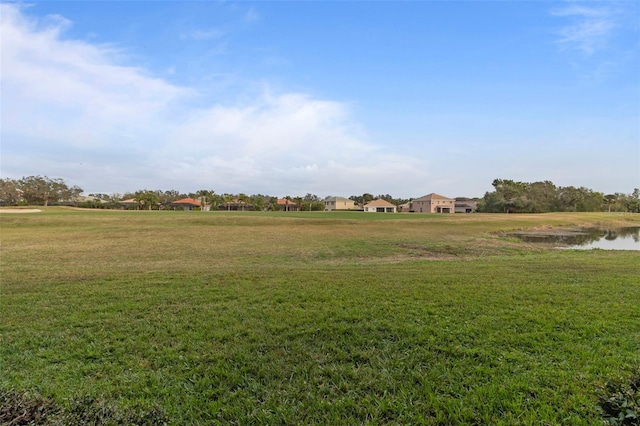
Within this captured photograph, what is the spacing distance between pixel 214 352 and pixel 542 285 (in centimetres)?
661

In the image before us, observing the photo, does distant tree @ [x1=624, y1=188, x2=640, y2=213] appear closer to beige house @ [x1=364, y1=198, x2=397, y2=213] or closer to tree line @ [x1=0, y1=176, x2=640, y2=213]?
tree line @ [x1=0, y1=176, x2=640, y2=213]

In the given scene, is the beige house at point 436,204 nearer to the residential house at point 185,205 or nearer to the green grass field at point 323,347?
the residential house at point 185,205

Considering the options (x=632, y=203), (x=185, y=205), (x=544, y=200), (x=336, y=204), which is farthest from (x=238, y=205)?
(x=632, y=203)

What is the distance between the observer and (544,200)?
76875 mm

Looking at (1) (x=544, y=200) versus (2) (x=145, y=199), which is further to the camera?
(2) (x=145, y=199)

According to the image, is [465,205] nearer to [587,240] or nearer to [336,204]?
[336,204]

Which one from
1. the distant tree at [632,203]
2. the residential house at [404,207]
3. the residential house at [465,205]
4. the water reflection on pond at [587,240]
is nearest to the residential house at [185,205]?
the residential house at [404,207]

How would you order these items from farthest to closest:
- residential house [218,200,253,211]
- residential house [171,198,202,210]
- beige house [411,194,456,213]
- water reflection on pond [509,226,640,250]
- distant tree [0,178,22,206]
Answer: residential house [218,200,253,211], residential house [171,198,202,210], beige house [411,194,456,213], distant tree [0,178,22,206], water reflection on pond [509,226,640,250]

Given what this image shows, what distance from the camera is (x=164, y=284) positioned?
23.5 ft

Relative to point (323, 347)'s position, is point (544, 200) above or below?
above

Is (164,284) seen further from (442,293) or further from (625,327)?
(625,327)

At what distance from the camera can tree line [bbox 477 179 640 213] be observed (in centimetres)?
7250

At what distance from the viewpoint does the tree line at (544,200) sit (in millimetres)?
72500

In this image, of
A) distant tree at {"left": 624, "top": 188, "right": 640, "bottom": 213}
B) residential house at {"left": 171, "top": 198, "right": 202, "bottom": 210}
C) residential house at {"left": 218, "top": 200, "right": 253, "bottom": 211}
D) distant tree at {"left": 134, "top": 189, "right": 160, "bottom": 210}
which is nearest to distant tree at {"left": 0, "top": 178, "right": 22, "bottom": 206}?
distant tree at {"left": 134, "top": 189, "right": 160, "bottom": 210}
